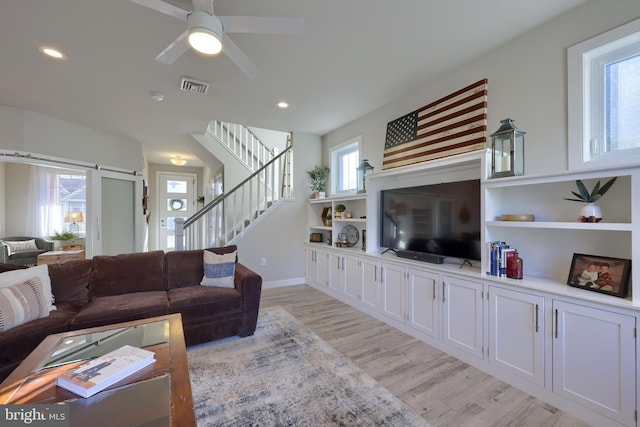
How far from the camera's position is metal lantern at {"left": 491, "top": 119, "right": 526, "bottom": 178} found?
2186mm

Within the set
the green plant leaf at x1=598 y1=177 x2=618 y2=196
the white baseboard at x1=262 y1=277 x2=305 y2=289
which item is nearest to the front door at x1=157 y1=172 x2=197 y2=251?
the white baseboard at x1=262 y1=277 x2=305 y2=289

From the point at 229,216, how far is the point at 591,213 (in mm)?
5332

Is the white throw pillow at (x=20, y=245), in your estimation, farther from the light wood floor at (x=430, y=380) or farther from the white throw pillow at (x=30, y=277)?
the light wood floor at (x=430, y=380)

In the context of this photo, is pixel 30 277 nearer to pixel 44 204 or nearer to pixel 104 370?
pixel 104 370

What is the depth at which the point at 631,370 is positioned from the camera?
151 cm

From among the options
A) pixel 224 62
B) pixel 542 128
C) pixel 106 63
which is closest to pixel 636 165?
pixel 542 128

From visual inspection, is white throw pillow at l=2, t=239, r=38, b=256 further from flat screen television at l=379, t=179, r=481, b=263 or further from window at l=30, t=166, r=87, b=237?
flat screen television at l=379, t=179, r=481, b=263

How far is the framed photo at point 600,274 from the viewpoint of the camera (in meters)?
1.64

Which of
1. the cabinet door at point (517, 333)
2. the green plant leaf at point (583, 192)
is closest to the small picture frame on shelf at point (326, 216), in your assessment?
the cabinet door at point (517, 333)

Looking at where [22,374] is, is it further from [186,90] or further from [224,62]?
[186,90]

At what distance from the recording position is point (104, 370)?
52.5 inches

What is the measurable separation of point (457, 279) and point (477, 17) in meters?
2.14

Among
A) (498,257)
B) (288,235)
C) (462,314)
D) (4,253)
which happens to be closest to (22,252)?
(4,253)

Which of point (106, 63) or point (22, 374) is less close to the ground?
point (106, 63)
